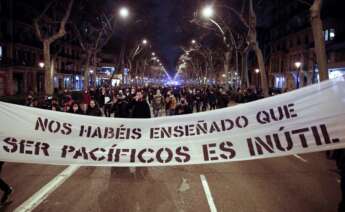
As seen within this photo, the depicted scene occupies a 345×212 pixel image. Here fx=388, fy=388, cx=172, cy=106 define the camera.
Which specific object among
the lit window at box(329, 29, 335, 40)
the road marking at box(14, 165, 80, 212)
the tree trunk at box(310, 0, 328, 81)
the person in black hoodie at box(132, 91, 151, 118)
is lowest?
the road marking at box(14, 165, 80, 212)

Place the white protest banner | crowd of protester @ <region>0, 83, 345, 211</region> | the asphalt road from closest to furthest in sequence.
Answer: the white protest banner
the asphalt road
crowd of protester @ <region>0, 83, 345, 211</region>

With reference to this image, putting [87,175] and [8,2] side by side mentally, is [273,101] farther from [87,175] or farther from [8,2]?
[8,2]

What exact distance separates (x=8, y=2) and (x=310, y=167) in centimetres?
4995

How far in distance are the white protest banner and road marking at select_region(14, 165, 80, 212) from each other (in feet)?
2.48

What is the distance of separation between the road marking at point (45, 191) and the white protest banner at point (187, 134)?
76cm

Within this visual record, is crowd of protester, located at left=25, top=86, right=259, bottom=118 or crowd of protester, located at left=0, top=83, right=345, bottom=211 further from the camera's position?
crowd of protester, located at left=25, top=86, right=259, bottom=118

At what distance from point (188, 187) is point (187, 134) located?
163cm

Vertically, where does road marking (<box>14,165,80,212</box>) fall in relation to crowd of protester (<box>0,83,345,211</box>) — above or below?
below

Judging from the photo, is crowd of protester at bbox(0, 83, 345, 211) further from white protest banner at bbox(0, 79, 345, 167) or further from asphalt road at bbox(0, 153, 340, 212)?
asphalt road at bbox(0, 153, 340, 212)

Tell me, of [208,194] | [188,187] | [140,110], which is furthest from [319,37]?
[208,194]

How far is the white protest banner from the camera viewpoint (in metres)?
5.84

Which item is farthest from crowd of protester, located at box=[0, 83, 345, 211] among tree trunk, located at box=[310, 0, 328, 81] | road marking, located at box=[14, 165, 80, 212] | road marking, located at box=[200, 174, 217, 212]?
tree trunk, located at box=[310, 0, 328, 81]

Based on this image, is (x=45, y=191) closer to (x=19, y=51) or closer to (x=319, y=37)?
(x=319, y=37)

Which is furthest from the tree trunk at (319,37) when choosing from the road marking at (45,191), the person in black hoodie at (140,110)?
the road marking at (45,191)
